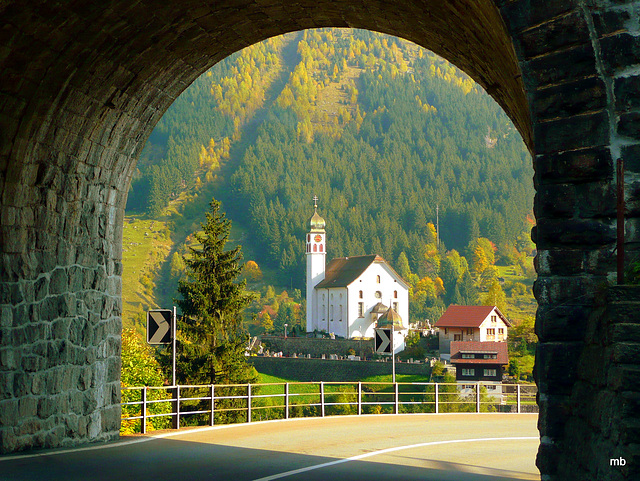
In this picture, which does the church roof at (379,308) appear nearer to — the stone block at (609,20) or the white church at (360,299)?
the white church at (360,299)

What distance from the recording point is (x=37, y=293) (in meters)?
10.9

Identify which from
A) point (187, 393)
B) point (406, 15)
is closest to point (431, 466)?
point (406, 15)

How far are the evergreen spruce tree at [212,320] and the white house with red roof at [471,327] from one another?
220 feet

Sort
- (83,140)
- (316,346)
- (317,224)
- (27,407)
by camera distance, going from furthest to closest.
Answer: (317,224) < (316,346) < (83,140) < (27,407)

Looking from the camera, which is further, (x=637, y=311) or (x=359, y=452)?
(x=359, y=452)

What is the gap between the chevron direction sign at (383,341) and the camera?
21.5 meters

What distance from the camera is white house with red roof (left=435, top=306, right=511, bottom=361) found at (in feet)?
363

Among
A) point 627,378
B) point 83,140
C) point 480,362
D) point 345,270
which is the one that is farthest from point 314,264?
point 627,378

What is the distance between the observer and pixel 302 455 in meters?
12.6

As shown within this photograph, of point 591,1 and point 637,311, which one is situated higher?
point 591,1

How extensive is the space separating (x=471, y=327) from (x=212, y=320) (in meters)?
70.9

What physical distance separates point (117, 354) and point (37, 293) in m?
2.35

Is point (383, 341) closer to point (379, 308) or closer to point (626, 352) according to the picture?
point (626, 352)

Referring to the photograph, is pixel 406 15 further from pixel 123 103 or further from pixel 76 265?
pixel 76 265
